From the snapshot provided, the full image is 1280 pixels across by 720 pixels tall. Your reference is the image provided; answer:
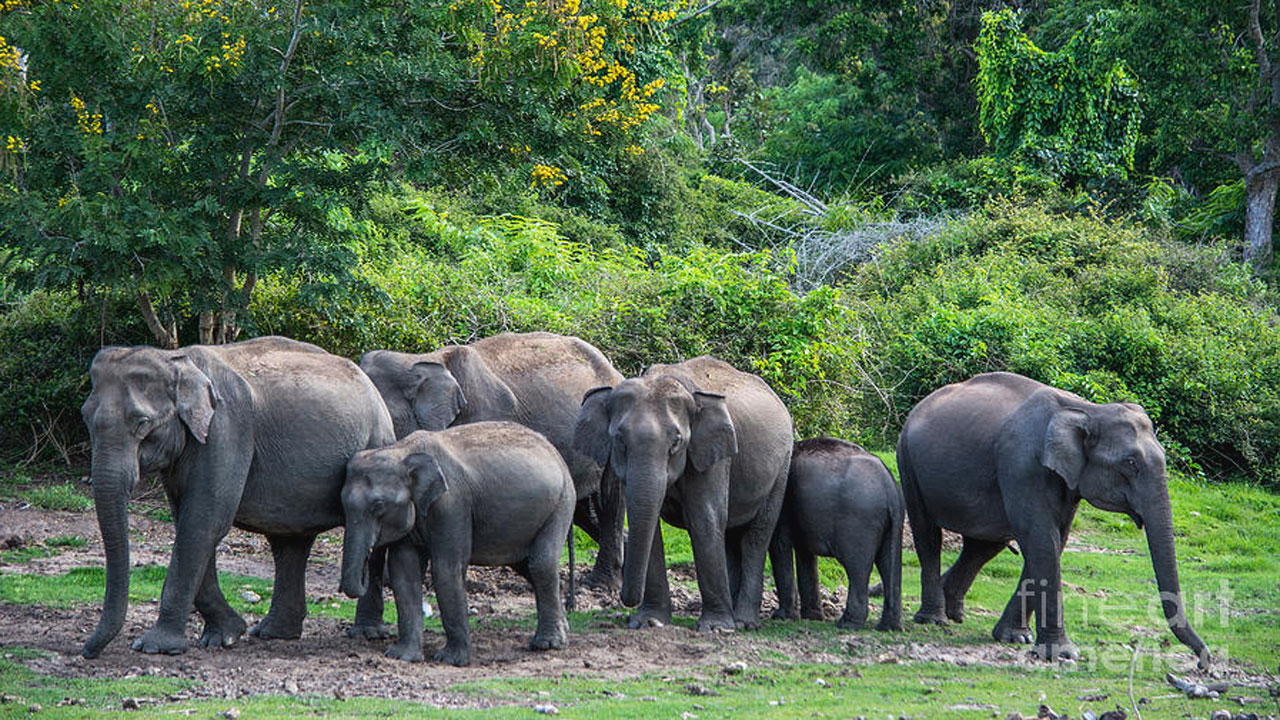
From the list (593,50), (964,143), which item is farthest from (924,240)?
(593,50)

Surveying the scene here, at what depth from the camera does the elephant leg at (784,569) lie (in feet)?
43.6

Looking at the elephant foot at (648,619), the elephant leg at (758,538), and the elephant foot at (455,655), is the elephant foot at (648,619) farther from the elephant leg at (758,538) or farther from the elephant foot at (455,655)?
the elephant foot at (455,655)

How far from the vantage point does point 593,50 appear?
50.3ft

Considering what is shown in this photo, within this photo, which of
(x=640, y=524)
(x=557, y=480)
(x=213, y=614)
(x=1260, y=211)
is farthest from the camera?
(x=1260, y=211)

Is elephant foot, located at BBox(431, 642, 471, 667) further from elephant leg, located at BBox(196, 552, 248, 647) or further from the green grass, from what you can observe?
elephant leg, located at BBox(196, 552, 248, 647)

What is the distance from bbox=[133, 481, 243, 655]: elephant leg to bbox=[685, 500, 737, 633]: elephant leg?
3969 mm

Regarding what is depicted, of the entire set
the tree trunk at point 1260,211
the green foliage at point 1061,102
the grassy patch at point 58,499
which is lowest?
the grassy patch at point 58,499

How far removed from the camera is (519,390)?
1346 centimetres

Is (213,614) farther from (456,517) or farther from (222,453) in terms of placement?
(456,517)

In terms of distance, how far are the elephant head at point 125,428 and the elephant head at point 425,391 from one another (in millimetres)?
2745

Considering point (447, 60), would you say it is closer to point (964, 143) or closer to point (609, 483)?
point (609, 483)

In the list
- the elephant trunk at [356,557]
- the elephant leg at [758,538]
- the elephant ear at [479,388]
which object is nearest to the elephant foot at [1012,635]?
the elephant leg at [758,538]

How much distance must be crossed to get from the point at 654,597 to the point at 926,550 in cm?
296

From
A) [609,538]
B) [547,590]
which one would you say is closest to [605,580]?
[609,538]
